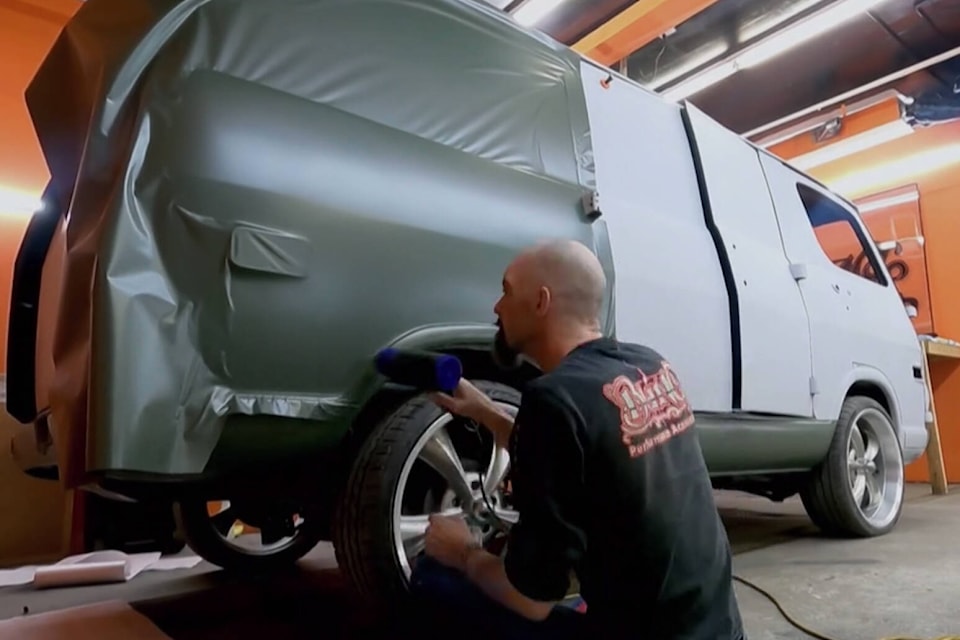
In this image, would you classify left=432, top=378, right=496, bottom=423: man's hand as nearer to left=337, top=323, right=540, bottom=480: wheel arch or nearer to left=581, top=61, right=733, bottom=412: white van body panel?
left=337, top=323, right=540, bottom=480: wheel arch

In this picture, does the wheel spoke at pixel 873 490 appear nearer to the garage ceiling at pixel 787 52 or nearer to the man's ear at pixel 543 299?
the man's ear at pixel 543 299

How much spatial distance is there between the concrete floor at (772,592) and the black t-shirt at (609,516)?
0.88 metres

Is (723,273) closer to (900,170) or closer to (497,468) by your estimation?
(497,468)

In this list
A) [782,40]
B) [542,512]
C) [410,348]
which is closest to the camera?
[542,512]

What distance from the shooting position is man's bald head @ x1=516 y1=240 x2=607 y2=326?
48.5 inches

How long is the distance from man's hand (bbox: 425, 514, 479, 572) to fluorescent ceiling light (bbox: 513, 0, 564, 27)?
3.67 metres

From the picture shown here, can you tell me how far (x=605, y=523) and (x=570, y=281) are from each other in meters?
0.42

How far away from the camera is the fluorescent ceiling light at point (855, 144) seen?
6227mm

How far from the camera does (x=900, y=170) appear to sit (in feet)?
22.1

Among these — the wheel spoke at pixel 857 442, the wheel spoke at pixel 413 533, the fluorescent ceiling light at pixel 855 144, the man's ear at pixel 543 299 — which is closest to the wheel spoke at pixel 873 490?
the wheel spoke at pixel 857 442

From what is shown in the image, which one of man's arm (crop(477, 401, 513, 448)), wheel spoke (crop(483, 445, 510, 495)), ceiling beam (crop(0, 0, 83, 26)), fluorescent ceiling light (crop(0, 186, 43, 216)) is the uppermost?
ceiling beam (crop(0, 0, 83, 26))

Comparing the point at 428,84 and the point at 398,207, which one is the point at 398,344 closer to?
the point at 398,207

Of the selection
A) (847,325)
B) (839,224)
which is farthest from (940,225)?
(847,325)

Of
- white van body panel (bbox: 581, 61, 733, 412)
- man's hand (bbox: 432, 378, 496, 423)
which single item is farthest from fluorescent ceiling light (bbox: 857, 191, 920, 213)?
man's hand (bbox: 432, 378, 496, 423)
